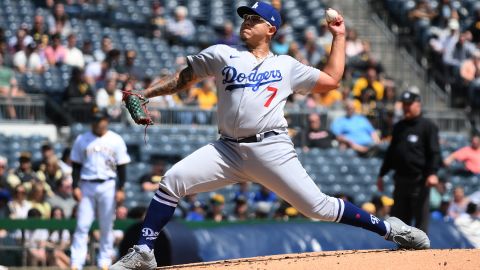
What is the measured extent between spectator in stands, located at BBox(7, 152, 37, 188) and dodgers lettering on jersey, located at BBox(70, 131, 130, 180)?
→ 2.31 m

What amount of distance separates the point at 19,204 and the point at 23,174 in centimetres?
66

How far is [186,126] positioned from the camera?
15094 mm

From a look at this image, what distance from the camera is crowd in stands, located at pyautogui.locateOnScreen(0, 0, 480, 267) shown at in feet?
41.9

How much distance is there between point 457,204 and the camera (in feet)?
46.4

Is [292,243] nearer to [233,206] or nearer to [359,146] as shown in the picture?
[233,206]

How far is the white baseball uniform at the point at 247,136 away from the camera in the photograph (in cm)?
667

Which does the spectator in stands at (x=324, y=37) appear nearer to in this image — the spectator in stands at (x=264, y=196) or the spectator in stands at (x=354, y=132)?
the spectator in stands at (x=354, y=132)

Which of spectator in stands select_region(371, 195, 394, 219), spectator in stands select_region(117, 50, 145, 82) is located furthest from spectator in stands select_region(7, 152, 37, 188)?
spectator in stands select_region(371, 195, 394, 219)

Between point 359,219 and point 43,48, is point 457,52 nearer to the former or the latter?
point 43,48

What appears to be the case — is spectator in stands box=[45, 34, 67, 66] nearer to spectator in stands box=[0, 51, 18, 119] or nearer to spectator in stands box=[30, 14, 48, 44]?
spectator in stands box=[30, 14, 48, 44]

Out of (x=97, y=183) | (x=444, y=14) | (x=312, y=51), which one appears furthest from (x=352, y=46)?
(x=97, y=183)

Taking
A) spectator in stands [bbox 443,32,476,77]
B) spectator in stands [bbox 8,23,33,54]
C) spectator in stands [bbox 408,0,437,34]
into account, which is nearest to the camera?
spectator in stands [bbox 8,23,33,54]

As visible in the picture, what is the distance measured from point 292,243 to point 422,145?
1610mm

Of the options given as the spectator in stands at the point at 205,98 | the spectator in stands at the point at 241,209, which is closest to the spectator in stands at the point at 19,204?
the spectator in stands at the point at 241,209
